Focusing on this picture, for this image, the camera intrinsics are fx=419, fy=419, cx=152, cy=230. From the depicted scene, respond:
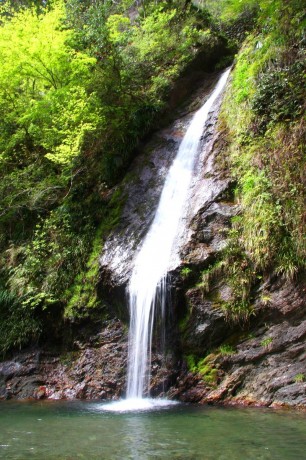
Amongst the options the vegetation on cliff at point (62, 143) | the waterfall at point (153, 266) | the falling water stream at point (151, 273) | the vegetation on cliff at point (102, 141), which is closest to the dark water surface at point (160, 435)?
the falling water stream at point (151, 273)

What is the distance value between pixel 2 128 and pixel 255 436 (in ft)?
43.1

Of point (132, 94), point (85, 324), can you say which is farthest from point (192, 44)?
point (85, 324)

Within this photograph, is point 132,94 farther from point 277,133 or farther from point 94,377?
point 94,377

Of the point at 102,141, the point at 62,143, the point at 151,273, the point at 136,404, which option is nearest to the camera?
the point at 136,404

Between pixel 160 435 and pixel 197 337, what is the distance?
3.10 m

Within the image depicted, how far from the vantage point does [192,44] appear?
55.9ft

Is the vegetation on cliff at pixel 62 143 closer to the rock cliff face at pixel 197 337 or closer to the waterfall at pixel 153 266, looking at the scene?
the rock cliff face at pixel 197 337

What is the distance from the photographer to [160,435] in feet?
18.7

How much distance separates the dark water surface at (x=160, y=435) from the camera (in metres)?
4.85

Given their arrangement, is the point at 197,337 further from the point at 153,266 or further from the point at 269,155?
the point at 269,155

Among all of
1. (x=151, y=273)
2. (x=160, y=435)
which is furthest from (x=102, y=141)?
(x=160, y=435)

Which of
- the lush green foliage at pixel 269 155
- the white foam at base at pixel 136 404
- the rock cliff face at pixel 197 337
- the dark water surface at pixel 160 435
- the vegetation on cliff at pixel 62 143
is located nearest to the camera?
the dark water surface at pixel 160 435

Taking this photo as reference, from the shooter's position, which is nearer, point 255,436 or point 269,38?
point 255,436

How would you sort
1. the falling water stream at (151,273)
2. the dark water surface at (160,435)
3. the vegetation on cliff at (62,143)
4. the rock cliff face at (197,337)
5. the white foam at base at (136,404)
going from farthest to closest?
the vegetation on cliff at (62,143)
the falling water stream at (151,273)
the white foam at base at (136,404)
the rock cliff face at (197,337)
the dark water surface at (160,435)
